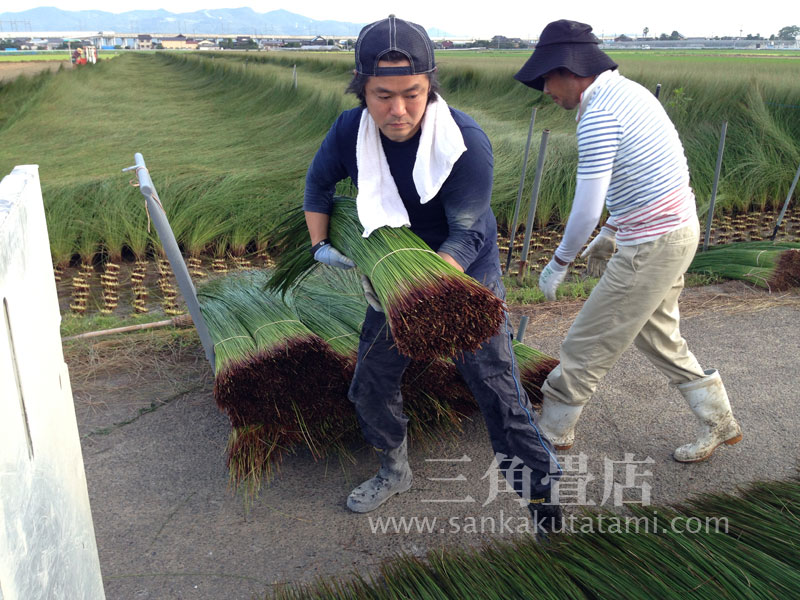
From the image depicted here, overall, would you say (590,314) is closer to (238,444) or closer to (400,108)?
(400,108)

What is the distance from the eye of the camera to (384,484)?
244cm

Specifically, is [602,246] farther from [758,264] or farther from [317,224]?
[758,264]

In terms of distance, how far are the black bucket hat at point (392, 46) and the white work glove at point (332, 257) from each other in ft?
2.02

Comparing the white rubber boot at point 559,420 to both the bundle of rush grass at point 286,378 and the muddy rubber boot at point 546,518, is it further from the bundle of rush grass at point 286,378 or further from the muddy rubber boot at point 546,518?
the bundle of rush grass at point 286,378

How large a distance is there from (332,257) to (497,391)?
0.69 m

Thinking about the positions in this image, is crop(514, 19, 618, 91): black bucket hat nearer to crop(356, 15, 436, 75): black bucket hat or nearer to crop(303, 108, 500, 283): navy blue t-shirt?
crop(303, 108, 500, 283): navy blue t-shirt

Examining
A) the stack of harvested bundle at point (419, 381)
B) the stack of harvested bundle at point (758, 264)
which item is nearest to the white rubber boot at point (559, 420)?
the stack of harvested bundle at point (419, 381)

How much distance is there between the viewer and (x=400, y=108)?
1.87 meters

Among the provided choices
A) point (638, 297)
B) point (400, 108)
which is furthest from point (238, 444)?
point (638, 297)

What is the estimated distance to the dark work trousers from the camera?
2031 millimetres

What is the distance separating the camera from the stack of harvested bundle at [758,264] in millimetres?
4402

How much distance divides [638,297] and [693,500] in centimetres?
66

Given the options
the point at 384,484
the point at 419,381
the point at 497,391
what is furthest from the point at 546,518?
the point at 419,381

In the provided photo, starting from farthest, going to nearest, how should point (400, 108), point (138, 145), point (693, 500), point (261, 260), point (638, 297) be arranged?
point (138, 145), point (261, 260), point (638, 297), point (693, 500), point (400, 108)
